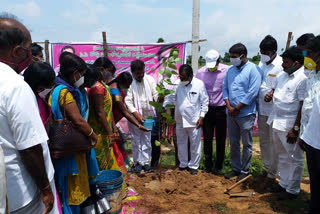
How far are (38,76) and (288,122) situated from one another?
3.04 meters

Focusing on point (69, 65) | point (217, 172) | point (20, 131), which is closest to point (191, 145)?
point (217, 172)

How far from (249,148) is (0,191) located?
3.64m

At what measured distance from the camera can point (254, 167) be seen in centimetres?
446

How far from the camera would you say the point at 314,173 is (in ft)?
8.16

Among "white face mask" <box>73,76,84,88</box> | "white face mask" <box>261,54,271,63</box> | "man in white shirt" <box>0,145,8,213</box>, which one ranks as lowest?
"man in white shirt" <box>0,145,8,213</box>

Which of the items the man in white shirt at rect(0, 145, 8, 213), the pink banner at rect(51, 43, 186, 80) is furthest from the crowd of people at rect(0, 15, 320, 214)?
the pink banner at rect(51, 43, 186, 80)

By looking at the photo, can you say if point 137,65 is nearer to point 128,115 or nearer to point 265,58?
point 128,115

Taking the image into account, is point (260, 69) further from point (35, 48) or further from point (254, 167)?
point (35, 48)

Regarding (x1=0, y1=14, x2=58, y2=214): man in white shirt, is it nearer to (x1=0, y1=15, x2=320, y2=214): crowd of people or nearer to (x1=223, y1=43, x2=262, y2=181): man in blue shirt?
(x1=0, y1=15, x2=320, y2=214): crowd of people

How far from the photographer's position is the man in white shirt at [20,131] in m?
1.33

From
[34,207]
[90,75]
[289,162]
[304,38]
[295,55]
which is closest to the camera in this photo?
[34,207]

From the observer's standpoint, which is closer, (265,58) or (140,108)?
(265,58)

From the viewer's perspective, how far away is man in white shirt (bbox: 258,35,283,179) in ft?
12.7

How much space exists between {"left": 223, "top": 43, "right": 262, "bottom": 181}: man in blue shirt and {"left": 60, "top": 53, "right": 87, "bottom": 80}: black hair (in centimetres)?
260
